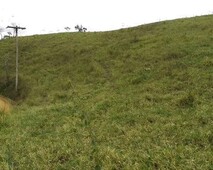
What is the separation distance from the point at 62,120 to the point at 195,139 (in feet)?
25.6

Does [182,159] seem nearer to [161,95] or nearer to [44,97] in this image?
[161,95]

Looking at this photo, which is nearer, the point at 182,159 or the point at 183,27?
the point at 182,159

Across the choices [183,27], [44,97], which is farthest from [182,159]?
[183,27]

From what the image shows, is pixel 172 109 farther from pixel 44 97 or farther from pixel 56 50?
pixel 56 50

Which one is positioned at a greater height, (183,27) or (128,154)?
(183,27)

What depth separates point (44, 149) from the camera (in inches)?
539

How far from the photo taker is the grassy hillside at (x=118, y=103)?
12258 millimetres

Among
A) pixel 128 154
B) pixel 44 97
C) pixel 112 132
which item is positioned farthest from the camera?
pixel 44 97

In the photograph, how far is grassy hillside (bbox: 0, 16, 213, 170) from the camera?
12258 mm

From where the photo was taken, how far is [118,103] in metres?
19.9

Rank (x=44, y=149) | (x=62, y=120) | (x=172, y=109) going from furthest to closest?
(x=62, y=120), (x=172, y=109), (x=44, y=149)

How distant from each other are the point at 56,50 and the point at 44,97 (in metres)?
15.2

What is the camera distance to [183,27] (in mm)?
37969

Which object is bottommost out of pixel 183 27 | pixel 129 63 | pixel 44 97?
pixel 44 97
